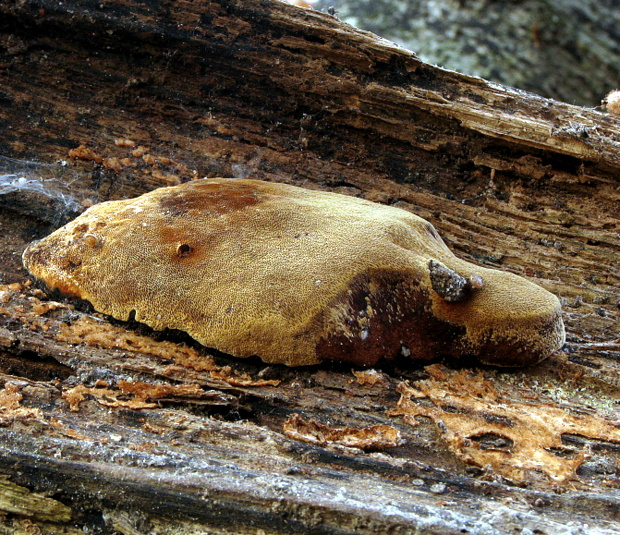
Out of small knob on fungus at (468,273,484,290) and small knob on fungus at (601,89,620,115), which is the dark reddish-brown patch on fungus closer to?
small knob on fungus at (468,273,484,290)

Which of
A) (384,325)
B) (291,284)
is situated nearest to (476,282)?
(384,325)

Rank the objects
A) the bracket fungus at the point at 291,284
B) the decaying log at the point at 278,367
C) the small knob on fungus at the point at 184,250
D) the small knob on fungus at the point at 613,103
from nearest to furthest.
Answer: the decaying log at the point at 278,367, the bracket fungus at the point at 291,284, the small knob on fungus at the point at 184,250, the small knob on fungus at the point at 613,103

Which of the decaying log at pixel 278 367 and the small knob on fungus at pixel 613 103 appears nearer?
the decaying log at pixel 278 367

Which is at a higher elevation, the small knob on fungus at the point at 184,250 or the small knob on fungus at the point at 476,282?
the small knob on fungus at the point at 476,282

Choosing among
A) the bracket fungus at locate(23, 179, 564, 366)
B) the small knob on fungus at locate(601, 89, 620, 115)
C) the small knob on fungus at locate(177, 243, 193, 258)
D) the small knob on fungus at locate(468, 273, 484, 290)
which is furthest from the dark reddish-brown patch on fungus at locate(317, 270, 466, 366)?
the small knob on fungus at locate(601, 89, 620, 115)

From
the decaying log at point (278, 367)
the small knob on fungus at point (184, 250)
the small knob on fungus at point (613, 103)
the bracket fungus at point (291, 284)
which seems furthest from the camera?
the small knob on fungus at point (613, 103)

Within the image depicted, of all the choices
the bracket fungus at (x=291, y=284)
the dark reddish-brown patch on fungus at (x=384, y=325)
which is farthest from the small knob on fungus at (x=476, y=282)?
the dark reddish-brown patch on fungus at (x=384, y=325)

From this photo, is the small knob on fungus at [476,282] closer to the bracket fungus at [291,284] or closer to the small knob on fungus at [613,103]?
the bracket fungus at [291,284]
